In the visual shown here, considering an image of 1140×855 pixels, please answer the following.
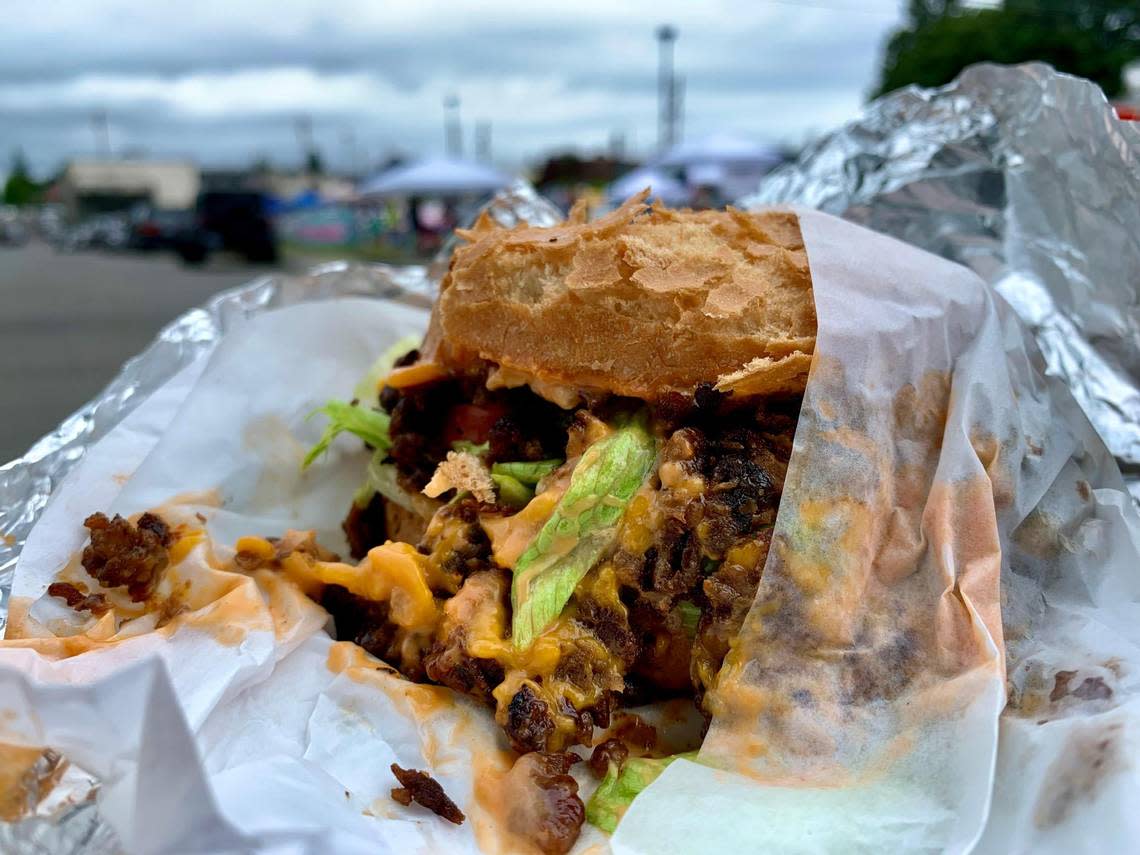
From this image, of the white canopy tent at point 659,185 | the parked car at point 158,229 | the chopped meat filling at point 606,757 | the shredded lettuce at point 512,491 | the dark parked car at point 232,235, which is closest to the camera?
the chopped meat filling at point 606,757

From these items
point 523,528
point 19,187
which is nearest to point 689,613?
point 523,528

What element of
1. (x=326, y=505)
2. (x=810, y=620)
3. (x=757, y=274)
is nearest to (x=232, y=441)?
(x=326, y=505)

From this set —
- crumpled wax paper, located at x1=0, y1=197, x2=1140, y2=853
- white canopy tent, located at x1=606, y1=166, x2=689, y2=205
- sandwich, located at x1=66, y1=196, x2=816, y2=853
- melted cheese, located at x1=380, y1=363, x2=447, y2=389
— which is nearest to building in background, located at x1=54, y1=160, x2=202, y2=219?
white canopy tent, located at x1=606, y1=166, x2=689, y2=205

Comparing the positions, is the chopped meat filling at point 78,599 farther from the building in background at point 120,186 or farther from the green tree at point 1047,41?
the building in background at point 120,186

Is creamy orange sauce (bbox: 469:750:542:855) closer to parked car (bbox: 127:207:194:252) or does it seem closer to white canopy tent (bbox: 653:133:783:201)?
white canopy tent (bbox: 653:133:783:201)

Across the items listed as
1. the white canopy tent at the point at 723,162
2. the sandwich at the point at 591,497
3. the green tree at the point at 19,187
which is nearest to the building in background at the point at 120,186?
the green tree at the point at 19,187

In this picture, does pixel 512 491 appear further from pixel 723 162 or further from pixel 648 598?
pixel 723 162
